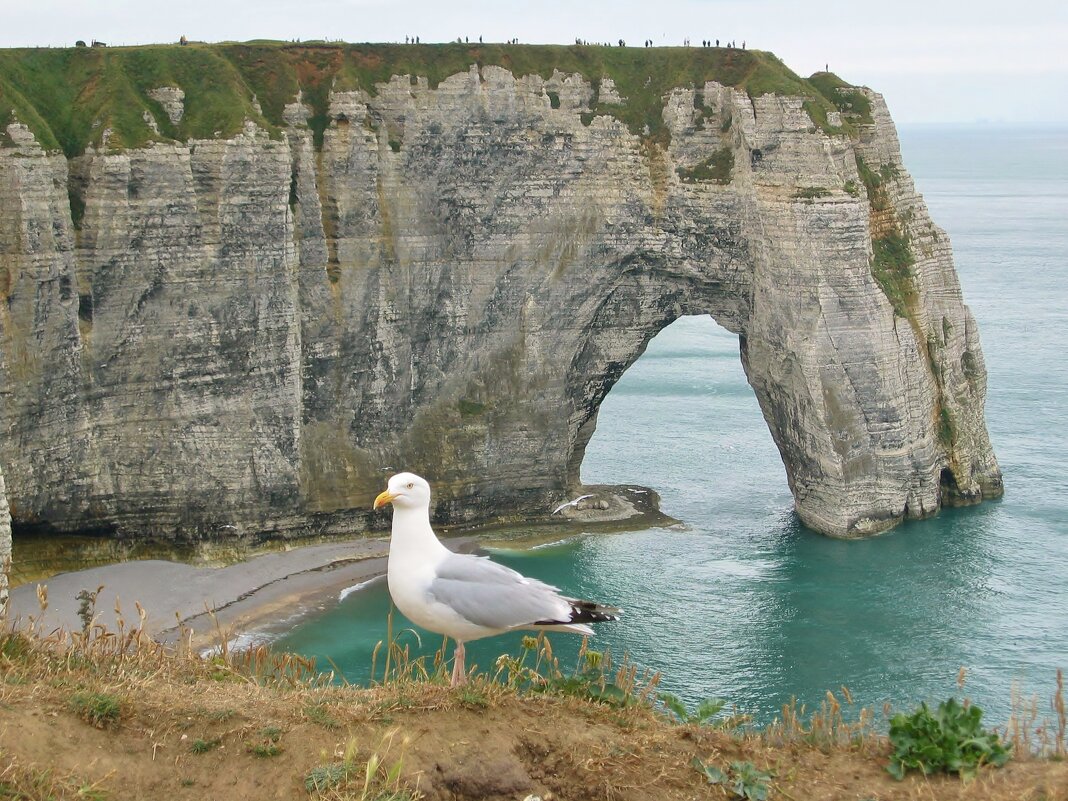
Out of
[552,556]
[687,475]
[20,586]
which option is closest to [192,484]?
[20,586]

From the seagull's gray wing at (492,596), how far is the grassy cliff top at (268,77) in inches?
1340

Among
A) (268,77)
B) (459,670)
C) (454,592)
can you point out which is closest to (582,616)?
(454,592)

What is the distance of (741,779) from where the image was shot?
11516mm

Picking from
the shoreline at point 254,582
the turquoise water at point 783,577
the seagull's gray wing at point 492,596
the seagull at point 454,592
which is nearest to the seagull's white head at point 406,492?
the seagull at point 454,592

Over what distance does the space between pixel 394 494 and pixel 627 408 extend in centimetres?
5655

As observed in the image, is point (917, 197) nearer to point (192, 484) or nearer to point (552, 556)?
point (552, 556)

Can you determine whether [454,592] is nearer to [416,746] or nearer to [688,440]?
[416,746]

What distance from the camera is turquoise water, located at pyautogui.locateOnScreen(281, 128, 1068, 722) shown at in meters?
37.2

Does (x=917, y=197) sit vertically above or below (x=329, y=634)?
above

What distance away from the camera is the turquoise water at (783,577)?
37.2 m

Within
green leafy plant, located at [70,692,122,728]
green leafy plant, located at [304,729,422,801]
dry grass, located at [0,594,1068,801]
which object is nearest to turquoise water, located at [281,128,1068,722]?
dry grass, located at [0,594,1068,801]

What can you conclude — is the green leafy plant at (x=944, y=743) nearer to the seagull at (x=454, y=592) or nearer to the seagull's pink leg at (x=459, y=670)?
the seagull at (x=454, y=592)

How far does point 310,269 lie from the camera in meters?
48.2

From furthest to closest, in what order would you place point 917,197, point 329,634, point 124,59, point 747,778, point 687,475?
1. point 687,475
2. point 917,197
3. point 124,59
4. point 329,634
5. point 747,778
